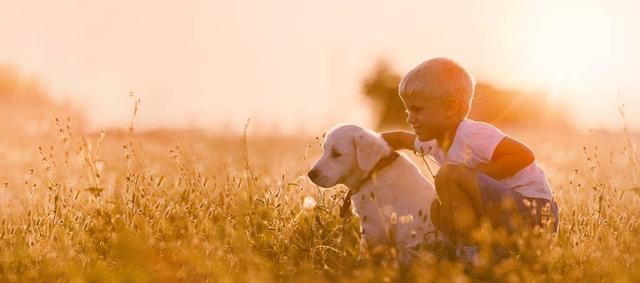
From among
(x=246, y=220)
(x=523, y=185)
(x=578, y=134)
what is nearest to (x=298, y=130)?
(x=246, y=220)

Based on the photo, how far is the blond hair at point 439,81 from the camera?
5180mm

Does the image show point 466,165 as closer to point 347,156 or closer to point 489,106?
point 347,156

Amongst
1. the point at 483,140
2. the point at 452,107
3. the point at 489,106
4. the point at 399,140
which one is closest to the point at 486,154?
the point at 483,140

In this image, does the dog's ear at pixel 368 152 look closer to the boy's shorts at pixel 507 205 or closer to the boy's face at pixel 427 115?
the boy's face at pixel 427 115

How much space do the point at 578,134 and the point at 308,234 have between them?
15.4 metres

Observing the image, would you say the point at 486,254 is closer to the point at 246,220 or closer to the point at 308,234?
the point at 308,234

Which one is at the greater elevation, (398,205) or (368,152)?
(368,152)

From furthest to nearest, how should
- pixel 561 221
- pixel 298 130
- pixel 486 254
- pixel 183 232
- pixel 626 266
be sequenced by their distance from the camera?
pixel 298 130
pixel 561 221
pixel 183 232
pixel 626 266
pixel 486 254

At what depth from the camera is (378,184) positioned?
538 centimetres

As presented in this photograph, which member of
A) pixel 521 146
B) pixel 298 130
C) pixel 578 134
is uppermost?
pixel 521 146

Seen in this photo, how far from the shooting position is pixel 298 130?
9844mm

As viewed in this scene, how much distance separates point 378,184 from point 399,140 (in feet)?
1.35

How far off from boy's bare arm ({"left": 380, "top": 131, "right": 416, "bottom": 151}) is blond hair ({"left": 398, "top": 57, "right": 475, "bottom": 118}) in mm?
415

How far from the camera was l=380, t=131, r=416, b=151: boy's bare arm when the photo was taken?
5.60m
